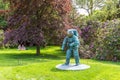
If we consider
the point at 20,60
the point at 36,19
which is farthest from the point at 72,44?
the point at 36,19

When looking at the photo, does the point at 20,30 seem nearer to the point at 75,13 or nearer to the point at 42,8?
the point at 42,8

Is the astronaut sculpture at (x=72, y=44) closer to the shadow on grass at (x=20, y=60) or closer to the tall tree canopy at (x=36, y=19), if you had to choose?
the shadow on grass at (x=20, y=60)

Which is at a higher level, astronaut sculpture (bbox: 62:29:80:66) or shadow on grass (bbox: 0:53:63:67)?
astronaut sculpture (bbox: 62:29:80:66)

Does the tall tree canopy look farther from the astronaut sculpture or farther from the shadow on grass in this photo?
the astronaut sculpture

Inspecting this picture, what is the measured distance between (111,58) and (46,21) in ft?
14.1

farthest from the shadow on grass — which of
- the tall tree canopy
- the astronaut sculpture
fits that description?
the astronaut sculpture

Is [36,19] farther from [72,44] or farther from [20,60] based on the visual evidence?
[72,44]

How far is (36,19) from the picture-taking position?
57.0 ft

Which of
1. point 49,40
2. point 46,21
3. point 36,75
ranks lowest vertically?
point 36,75

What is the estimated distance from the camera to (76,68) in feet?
32.1

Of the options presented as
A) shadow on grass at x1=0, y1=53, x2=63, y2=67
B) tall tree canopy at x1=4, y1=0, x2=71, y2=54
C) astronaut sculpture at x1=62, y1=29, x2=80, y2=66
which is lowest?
shadow on grass at x1=0, y1=53, x2=63, y2=67

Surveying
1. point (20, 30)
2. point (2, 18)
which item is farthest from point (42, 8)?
point (2, 18)

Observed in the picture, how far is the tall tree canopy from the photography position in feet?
55.1

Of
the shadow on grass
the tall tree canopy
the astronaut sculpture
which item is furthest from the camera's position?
the tall tree canopy
